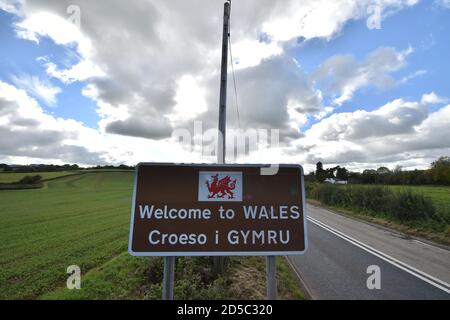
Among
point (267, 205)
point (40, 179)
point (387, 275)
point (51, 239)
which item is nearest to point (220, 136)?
point (267, 205)

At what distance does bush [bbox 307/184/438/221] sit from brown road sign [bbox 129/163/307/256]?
1535cm

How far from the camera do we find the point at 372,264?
23.7ft

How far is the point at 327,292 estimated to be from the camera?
5.24 meters

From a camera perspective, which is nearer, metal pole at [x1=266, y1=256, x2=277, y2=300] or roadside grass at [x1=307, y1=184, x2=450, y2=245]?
metal pole at [x1=266, y1=256, x2=277, y2=300]

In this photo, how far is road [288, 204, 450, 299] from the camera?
5.29 meters

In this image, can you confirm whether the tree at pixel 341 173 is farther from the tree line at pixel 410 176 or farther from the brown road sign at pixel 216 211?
the brown road sign at pixel 216 211

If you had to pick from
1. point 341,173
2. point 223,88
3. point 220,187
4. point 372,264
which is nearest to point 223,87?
point 223,88

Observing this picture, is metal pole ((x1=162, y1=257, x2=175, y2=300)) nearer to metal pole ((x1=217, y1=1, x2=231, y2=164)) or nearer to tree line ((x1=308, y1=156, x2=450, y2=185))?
metal pole ((x1=217, y1=1, x2=231, y2=164))

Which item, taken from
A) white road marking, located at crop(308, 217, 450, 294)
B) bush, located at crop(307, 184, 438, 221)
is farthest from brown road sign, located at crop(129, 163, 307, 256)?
bush, located at crop(307, 184, 438, 221)

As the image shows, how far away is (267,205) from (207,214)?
0.76 metres

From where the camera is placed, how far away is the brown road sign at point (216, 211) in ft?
9.96

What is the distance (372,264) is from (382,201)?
13756 millimetres

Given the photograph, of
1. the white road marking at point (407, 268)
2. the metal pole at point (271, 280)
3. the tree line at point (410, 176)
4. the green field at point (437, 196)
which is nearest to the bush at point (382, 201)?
the green field at point (437, 196)
